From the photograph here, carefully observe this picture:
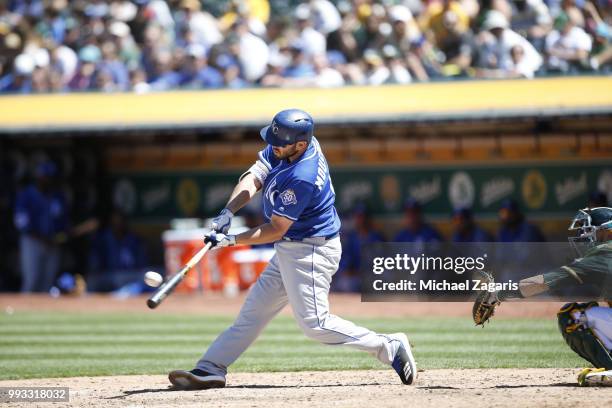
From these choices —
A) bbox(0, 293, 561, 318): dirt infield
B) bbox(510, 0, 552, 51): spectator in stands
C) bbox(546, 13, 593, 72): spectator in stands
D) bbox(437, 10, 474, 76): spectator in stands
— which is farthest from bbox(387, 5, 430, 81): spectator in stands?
bbox(0, 293, 561, 318): dirt infield

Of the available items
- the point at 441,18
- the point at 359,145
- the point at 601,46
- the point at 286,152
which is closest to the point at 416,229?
the point at 359,145

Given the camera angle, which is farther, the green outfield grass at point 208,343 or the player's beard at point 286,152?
the green outfield grass at point 208,343

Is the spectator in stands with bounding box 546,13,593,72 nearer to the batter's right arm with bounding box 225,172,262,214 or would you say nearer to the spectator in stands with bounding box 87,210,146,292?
the spectator in stands with bounding box 87,210,146,292

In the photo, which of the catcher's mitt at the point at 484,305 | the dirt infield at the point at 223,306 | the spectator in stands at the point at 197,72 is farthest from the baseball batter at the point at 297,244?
the spectator in stands at the point at 197,72

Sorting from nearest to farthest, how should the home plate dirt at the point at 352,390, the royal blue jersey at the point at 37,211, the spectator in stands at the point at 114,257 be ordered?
the home plate dirt at the point at 352,390 → the royal blue jersey at the point at 37,211 → the spectator in stands at the point at 114,257

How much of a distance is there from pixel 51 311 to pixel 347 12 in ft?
19.1

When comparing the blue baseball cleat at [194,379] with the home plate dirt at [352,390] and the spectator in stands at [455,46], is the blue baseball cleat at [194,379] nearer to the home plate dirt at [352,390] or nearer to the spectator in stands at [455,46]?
the home plate dirt at [352,390]

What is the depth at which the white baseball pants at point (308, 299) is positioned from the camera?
20.7 feet

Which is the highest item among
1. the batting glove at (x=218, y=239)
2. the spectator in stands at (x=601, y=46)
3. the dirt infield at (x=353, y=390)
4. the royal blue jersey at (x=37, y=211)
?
the spectator in stands at (x=601, y=46)

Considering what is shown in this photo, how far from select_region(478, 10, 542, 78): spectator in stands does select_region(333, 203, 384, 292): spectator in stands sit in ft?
8.54

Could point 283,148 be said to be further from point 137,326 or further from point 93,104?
point 93,104

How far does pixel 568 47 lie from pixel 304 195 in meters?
7.62

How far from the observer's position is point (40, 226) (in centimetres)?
1501

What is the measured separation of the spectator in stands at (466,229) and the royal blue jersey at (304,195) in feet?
23.1
